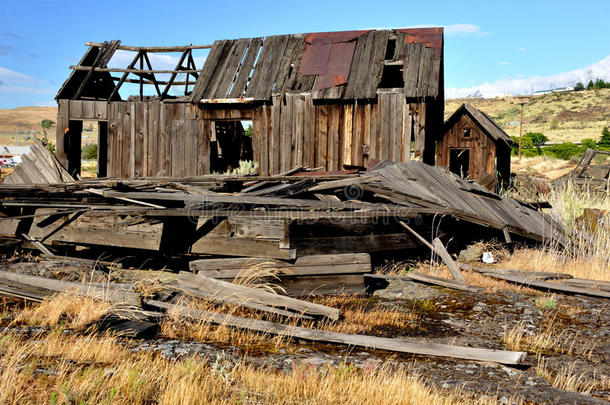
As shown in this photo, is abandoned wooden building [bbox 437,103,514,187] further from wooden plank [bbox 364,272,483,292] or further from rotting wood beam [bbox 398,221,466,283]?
wooden plank [bbox 364,272,483,292]

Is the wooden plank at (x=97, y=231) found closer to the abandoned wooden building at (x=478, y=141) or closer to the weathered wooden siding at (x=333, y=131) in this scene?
the weathered wooden siding at (x=333, y=131)

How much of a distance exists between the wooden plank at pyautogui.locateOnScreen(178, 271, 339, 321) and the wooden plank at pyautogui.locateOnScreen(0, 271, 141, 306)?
0.90 meters

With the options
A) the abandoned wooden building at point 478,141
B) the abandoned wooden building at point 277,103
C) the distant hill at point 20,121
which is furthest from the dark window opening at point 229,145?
the distant hill at point 20,121

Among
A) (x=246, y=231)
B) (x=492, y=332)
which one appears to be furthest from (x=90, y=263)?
(x=492, y=332)

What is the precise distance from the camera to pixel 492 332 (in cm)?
583

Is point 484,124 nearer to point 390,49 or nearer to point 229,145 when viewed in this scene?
point 390,49

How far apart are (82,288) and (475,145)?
17.4 m

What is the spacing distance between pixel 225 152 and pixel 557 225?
1425cm

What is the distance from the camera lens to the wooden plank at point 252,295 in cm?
580

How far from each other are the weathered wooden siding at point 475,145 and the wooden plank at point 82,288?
664 inches

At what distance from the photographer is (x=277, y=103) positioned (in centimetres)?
1486

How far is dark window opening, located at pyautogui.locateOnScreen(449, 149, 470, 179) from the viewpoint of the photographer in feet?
74.5

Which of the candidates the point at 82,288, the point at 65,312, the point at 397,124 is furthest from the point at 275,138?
the point at 65,312

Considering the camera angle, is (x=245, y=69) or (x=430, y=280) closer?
(x=430, y=280)
